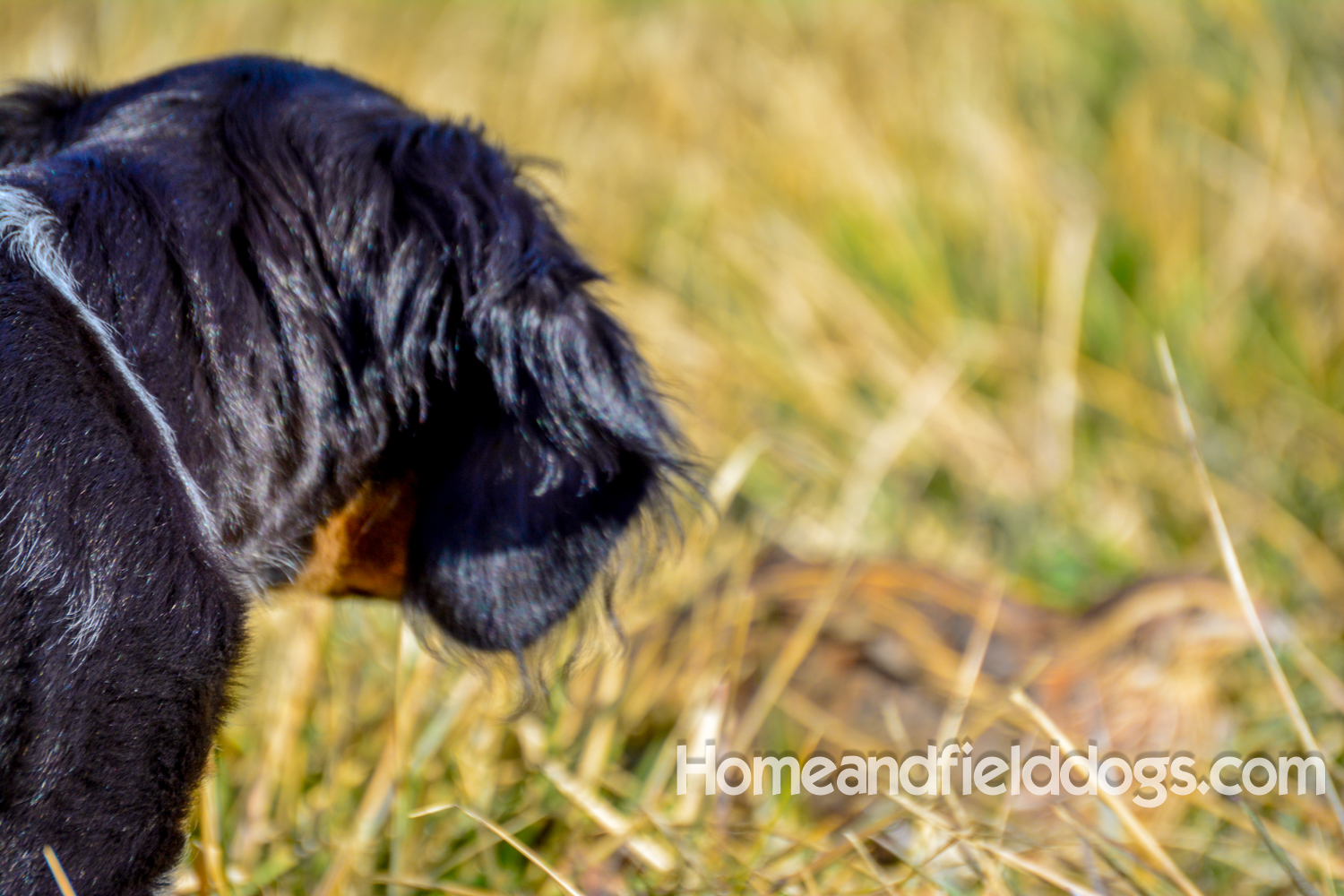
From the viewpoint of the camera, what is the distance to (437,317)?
1.20 meters

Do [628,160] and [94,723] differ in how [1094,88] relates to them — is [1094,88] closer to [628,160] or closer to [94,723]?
[628,160]

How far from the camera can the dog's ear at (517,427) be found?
1177 millimetres

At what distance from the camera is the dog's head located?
1.18 m

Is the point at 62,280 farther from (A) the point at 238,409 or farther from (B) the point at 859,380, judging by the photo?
(B) the point at 859,380

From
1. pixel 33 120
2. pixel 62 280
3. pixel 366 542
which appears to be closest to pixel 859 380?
pixel 366 542

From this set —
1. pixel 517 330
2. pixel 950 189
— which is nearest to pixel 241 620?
pixel 517 330

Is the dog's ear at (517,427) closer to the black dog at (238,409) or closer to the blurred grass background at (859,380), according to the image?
the black dog at (238,409)

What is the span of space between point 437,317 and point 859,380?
2508mm

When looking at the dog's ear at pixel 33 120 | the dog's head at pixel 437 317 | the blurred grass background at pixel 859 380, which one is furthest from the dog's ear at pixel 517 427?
the dog's ear at pixel 33 120

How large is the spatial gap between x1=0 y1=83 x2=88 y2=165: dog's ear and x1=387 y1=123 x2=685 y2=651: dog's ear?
47cm

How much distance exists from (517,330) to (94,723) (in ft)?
1.74

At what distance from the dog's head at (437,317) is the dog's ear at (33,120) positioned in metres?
0.03

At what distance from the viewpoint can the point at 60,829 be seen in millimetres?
917

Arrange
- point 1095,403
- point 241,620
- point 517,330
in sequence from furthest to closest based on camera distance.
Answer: point 1095,403
point 517,330
point 241,620
